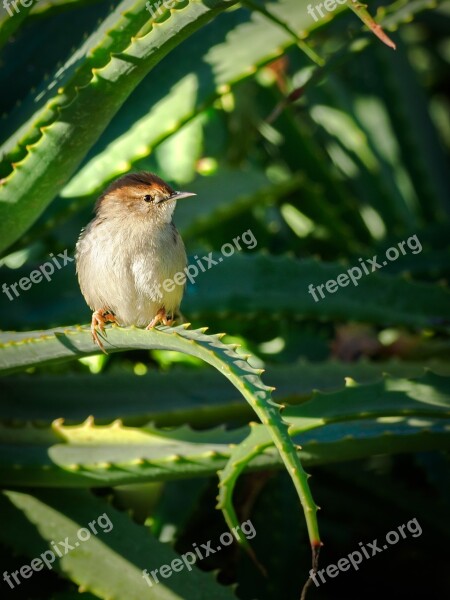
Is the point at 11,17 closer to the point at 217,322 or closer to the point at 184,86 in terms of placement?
the point at 184,86

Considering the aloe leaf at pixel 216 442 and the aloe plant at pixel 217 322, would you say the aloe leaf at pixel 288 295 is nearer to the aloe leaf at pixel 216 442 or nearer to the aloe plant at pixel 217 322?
the aloe plant at pixel 217 322

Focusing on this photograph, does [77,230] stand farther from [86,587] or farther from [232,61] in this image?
[86,587]

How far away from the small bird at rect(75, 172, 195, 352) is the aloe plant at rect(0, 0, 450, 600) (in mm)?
102

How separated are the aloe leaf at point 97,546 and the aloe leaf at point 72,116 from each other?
2.39 feet

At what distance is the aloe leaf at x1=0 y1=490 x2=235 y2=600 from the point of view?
233cm

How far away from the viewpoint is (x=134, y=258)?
9.88ft

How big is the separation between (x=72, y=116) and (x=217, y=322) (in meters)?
1.19

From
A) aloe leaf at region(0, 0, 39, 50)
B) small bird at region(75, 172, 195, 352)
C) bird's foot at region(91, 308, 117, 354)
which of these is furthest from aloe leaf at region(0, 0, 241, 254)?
small bird at region(75, 172, 195, 352)

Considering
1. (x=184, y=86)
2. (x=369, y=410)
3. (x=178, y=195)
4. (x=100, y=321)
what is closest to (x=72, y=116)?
(x=184, y=86)

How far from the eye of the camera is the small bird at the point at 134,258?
2961 millimetres

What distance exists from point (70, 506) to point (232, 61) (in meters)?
1.35

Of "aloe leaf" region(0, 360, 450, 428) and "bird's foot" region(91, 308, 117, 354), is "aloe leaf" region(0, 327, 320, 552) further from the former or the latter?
"aloe leaf" region(0, 360, 450, 428)

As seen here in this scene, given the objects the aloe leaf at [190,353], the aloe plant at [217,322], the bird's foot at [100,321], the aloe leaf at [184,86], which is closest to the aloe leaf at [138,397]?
the aloe plant at [217,322]

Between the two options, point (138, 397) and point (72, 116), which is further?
point (138, 397)
